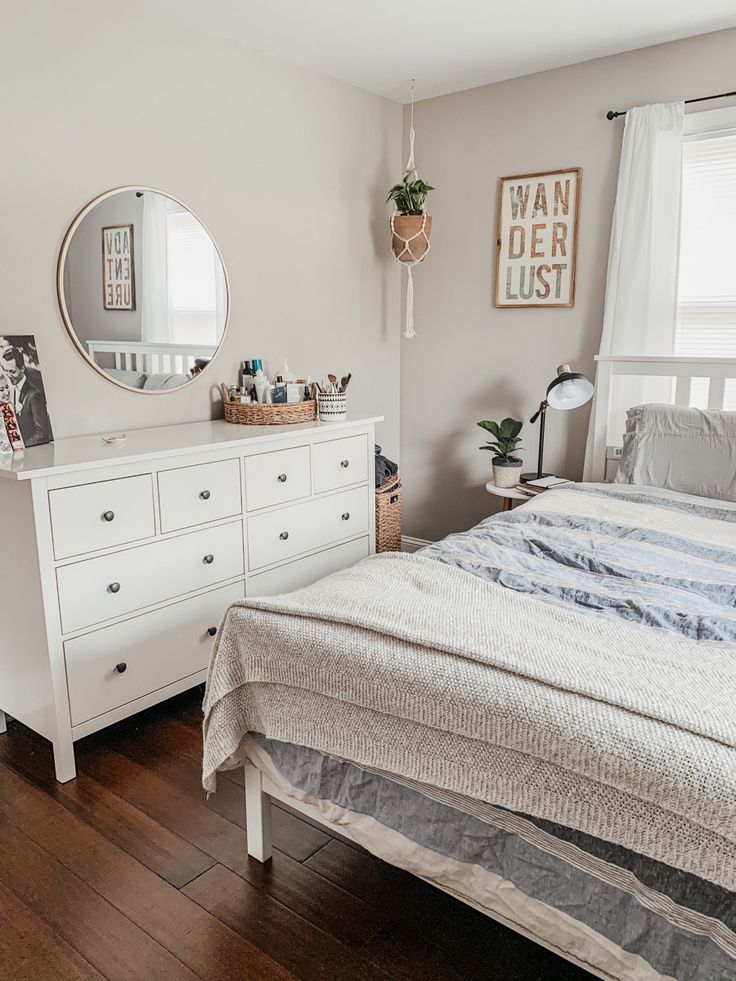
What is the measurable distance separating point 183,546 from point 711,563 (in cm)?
157

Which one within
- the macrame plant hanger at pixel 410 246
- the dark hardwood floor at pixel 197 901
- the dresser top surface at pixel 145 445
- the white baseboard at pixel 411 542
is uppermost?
the macrame plant hanger at pixel 410 246

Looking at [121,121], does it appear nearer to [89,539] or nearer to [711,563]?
[89,539]

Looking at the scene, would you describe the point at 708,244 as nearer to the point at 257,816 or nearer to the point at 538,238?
the point at 538,238

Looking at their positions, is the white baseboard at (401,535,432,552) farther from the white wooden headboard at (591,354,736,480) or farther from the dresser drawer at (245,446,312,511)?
the dresser drawer at (245,446,312,511)

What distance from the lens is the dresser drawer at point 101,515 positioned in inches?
78.6

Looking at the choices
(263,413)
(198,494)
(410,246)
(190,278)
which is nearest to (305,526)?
(263,413)

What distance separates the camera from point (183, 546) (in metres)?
2.36

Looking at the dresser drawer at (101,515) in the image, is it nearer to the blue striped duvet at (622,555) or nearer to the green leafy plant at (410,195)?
the blue striped duvet at (622,555)

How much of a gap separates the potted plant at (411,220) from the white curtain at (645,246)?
0.87 meters

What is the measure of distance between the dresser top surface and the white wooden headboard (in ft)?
3.45

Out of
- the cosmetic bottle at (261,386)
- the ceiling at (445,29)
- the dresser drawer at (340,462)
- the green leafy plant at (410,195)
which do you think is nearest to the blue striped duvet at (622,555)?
the dresser drawer at (340,462)

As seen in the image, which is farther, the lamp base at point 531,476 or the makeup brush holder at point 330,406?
the lamp base at point 531,476

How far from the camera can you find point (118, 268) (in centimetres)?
258

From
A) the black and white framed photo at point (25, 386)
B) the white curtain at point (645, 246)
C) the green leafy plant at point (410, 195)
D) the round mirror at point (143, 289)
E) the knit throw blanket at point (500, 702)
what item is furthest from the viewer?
the green leafy plant at point (410, 195)
